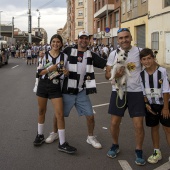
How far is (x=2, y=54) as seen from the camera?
24906 millimetres

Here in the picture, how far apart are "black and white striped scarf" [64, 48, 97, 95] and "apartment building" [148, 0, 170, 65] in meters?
17.7

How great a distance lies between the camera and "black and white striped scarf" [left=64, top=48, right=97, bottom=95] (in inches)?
194

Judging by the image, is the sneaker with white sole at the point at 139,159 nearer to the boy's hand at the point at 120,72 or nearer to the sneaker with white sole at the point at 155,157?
the sneaker with white sole at the point at 155,157

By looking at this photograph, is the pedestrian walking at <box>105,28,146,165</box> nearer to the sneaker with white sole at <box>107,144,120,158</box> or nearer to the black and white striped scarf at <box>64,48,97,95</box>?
the sneaker with white sole at <box>107,144,120,158</box>

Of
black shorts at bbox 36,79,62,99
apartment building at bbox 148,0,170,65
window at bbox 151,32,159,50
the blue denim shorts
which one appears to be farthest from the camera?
window at bbox 151,32,159,50

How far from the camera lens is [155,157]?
4445 millimetres

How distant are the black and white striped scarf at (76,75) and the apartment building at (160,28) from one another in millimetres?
17689

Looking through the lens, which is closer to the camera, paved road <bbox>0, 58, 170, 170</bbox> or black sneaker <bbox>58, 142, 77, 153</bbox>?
paved road <bbox>0, 58, 170, 170</bbox>

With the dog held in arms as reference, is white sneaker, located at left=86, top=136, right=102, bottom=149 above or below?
below

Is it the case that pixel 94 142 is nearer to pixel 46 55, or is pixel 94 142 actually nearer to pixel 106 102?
pixel 46 55

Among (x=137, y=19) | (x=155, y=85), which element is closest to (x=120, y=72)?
(x=155, y=85)

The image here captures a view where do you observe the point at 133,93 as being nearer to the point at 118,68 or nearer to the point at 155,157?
the point at 118,68

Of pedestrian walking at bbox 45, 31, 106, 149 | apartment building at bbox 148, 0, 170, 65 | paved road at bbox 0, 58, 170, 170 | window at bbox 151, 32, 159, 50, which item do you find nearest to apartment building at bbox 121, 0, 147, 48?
apartment building at bbox 148, 0, 170, 65

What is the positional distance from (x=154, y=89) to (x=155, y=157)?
0.99 m
